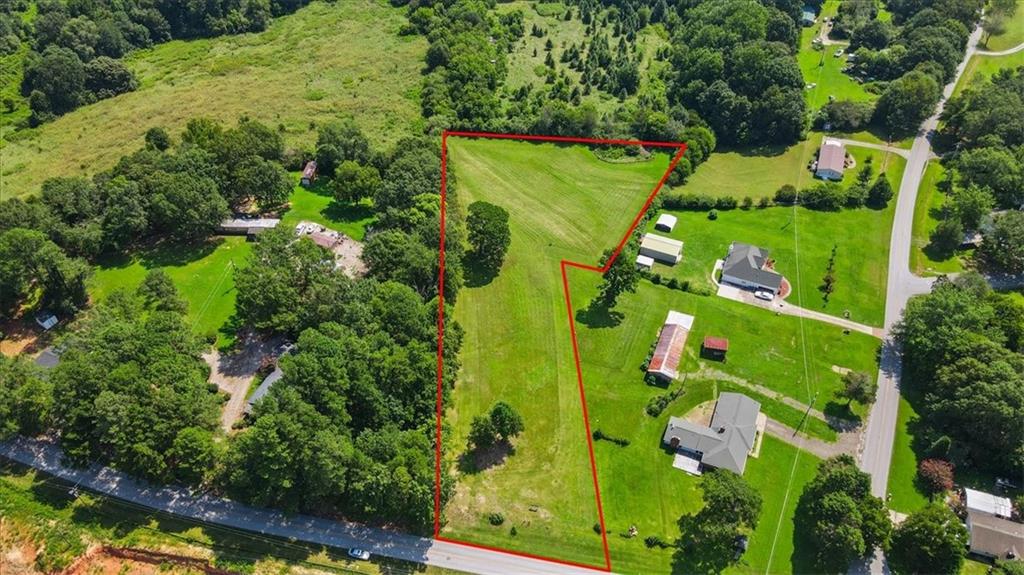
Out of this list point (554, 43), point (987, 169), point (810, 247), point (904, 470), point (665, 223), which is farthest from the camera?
point (554, 43)

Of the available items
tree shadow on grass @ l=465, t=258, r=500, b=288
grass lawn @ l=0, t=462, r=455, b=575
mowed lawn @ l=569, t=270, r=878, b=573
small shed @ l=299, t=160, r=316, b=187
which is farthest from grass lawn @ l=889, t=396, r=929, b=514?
small shed @ l=299, t=160, r=316, b=187

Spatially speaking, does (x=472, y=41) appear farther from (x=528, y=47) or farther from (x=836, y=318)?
(x=836, y=318)

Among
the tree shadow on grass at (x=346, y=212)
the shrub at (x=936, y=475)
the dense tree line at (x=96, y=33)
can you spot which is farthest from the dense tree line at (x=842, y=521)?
the dense tree line at (x=96, y=33)

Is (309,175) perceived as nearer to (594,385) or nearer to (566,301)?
(566,301)

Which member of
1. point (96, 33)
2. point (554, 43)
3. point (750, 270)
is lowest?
point (750, 270)

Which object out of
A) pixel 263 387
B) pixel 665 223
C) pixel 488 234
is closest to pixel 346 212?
pixel 488 234

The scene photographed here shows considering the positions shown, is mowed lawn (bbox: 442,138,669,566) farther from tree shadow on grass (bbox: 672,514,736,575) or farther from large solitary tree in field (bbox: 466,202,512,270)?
tree shadow on grass (bbox: 672,514,736,575)
